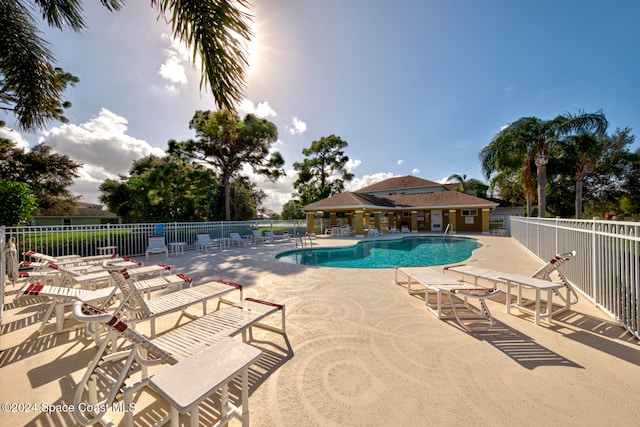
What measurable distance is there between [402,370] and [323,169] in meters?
30.9

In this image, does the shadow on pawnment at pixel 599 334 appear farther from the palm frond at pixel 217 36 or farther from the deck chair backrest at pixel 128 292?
the palm frond at pixel 217 36

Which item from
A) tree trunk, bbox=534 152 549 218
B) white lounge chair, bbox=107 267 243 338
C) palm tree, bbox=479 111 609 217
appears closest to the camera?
white lounge chair, bbox=107 267 243 338

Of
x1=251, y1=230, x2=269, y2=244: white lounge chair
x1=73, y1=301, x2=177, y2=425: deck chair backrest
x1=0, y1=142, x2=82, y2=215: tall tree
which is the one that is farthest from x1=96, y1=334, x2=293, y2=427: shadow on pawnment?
x1=0, y1=142, x2=82, y2=215: tall tree

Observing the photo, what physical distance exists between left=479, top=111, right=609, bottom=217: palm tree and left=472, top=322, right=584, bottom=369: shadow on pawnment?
585 inches

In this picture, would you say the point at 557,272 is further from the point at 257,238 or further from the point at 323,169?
the point at 323,169

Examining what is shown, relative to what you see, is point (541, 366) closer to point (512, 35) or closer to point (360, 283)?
point (360, 283)

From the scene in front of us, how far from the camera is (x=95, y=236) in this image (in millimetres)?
9703

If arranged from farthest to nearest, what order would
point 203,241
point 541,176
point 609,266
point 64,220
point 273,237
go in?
point 64,220 → point 273,237 → point 541,176 → point 203,241 → point 609,266

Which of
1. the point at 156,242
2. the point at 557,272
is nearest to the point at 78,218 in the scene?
the point at 156,242

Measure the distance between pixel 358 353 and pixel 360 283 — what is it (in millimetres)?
2959

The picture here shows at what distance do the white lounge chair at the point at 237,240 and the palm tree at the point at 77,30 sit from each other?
368 inches

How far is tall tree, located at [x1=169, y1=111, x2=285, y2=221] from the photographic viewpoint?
19.5 m

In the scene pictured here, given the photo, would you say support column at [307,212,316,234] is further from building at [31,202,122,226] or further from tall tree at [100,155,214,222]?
building at [31,202,122,226]

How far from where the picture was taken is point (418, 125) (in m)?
15.2
